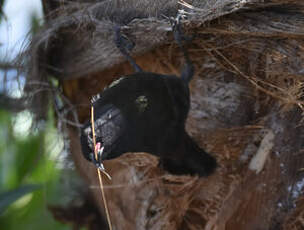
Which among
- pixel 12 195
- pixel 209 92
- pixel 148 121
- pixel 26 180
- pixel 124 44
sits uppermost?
pixel 124 44

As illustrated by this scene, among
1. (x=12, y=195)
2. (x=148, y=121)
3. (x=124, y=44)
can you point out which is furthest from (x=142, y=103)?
(x=12, y=195)

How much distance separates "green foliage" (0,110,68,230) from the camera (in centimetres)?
305

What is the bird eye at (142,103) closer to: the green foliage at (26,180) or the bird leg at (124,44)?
the bird leg at (124,44)

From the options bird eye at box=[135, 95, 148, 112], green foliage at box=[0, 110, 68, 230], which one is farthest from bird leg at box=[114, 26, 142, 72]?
green foliage at box=[0, 110, 68, 230]

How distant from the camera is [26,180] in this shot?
3.60m

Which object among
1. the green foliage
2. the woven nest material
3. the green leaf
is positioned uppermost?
the woven nest material

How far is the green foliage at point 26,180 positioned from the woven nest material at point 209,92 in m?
0.28

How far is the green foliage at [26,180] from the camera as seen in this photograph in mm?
3055

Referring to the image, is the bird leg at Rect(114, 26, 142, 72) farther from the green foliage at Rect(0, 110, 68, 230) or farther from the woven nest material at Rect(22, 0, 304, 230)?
the green foliage at Rect(0, 110, 68, 230)

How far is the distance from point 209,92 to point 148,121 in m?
0.48

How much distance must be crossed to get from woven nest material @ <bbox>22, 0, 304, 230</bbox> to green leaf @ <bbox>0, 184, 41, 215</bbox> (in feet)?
0.99

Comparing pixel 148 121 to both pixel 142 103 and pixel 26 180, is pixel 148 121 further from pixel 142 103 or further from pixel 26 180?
pixel 26 180

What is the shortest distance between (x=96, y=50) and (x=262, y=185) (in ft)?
3.13

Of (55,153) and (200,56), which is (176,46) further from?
(55,153)
